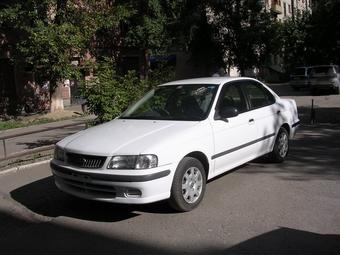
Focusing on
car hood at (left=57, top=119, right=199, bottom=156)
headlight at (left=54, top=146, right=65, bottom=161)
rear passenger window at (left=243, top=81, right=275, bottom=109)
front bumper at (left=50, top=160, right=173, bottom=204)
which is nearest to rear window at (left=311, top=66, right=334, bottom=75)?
rear passenger window at (left=243, top=81, right=275, bottom=109)

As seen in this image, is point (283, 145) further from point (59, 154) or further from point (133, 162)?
point (59, 154)

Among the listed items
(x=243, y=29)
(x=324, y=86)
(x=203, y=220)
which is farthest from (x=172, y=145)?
(x=324, y=86)

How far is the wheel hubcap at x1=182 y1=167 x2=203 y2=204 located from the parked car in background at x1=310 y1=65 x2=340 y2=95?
2172cm

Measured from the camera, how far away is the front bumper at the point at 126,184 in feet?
17.8

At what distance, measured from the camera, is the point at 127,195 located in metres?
5.52

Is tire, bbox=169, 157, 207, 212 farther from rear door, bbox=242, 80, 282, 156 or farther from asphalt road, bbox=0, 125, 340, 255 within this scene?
rear door, bbox=242, 80, 282, 156

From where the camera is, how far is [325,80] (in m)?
26.3

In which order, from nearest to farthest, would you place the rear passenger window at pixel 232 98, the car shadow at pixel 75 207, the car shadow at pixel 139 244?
the car shadow at pixel 139 244 < the car shadow at pixel 75 207 < the rear passenger window at pixel 232 98

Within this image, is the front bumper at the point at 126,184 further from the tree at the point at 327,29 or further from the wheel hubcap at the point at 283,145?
the tree at the point at 327,29

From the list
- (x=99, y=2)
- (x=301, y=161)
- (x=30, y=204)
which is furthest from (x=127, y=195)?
(x=99, y=2)

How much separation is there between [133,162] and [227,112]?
5.47ft

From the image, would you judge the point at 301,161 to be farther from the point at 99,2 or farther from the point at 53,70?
the point at 99,2

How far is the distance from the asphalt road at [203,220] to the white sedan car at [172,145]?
330mm

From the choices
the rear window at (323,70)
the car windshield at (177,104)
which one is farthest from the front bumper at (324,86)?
the car windshield at (177,104)
